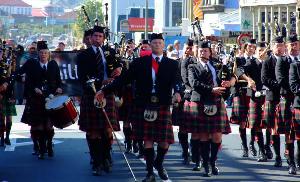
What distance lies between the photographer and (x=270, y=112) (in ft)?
39.8

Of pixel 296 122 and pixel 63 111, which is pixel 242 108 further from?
pixel 63 111

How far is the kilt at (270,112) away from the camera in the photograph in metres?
12.1

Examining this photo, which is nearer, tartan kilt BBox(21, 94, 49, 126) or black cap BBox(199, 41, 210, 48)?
black cap BBox(199, 41, 210, 48)

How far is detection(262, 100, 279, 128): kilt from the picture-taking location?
12.1 metres

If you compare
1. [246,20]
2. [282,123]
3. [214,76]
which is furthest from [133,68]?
[246,20]

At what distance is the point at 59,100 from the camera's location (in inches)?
479

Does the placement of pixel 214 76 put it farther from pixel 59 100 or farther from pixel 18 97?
pixel 18 97

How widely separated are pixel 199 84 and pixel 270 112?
1.47m

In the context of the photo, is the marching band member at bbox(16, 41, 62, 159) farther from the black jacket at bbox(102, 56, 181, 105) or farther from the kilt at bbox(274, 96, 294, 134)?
the kilt at bbox(274, 96, 294, 134)

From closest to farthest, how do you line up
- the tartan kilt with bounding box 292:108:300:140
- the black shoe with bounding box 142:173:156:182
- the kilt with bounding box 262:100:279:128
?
the black shoe with bounding box 142:173:156:182 < the tartan kilt with bounding box 292:108:300:140 < the kilt with bounding box 262:100:279:128

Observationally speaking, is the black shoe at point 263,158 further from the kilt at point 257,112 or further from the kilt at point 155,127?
the kilt at point 155,127

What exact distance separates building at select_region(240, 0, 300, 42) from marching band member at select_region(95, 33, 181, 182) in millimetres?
29744

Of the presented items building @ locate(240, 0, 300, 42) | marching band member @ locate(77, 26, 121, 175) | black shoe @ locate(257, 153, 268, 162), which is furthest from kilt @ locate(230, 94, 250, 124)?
building @ locate(240, 0, 300, 42)

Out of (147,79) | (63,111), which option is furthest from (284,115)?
(63,111)
